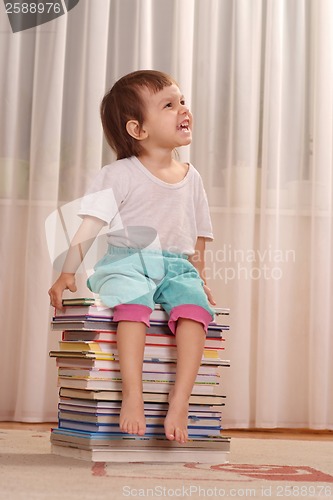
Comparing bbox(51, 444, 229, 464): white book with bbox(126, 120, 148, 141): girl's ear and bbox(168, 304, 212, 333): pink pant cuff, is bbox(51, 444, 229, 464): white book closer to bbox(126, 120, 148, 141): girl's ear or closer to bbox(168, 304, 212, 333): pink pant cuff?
bbox(168, 304, 212, 333): pink pant cuff

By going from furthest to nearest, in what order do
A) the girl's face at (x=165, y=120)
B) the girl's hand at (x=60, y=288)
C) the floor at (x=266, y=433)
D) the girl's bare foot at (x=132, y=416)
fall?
the floor at (x=266, y=433) < the girl's face at (x=165, y=120) < the girl's hand at (x=60, y=288) < the girl's bare foot at (x=132, y=416)

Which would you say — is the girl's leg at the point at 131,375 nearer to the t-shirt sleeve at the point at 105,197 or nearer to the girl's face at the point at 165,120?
the t-shirt sleeve at the point at 105,197

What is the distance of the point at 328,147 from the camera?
8.57ft

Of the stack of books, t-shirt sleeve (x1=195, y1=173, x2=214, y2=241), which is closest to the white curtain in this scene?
t-shirt sleeve (x1=195, y1=173, x2=214, y2=241)

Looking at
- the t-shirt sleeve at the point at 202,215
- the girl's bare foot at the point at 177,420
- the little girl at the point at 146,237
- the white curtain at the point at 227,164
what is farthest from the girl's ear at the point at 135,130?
A: the white curtain at the point at 227,164

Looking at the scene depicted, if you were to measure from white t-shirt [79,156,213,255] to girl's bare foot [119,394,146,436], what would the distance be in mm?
310

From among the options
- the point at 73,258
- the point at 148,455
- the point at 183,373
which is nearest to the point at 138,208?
the point at 73,258

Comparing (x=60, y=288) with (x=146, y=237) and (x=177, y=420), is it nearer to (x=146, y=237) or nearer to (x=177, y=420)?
(x=146, y=237)

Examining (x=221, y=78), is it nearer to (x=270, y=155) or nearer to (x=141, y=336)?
(x=270, y=155)

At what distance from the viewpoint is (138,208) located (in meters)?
1.59

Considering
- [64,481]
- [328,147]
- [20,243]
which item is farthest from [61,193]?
[64,481]

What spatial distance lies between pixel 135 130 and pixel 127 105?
54mm

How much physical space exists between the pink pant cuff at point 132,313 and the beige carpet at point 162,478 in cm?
25

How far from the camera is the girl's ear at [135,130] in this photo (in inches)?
64.8
